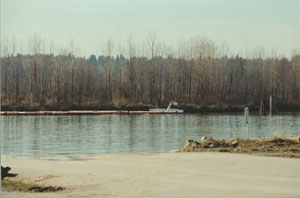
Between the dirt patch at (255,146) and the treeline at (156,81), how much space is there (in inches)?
1496

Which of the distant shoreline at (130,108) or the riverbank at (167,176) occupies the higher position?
the distant shoreline at (130,108)

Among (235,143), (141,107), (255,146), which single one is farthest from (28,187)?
(141,107)

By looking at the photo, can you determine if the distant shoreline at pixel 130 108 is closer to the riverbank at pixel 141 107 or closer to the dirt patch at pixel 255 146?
the riverbank at pixel 141 107

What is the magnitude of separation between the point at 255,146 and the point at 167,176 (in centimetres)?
546

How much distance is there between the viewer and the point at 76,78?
62.2m

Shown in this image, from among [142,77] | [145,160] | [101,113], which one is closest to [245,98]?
[142,77]

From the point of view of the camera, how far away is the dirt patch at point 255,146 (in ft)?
44.0

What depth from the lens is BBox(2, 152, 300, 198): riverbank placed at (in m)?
8.09

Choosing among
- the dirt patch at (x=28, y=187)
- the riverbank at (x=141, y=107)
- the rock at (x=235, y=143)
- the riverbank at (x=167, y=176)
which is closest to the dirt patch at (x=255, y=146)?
the rock at (x=235, y=143)

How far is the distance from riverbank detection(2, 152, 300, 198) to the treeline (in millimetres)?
40894

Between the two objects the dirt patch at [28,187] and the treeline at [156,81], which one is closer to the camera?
the dirt patch at [28,187]

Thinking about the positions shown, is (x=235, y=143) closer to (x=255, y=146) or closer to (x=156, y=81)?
(x=255, y=146)

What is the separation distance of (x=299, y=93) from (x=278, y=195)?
178 ft

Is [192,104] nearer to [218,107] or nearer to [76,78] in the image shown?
[218,107]
